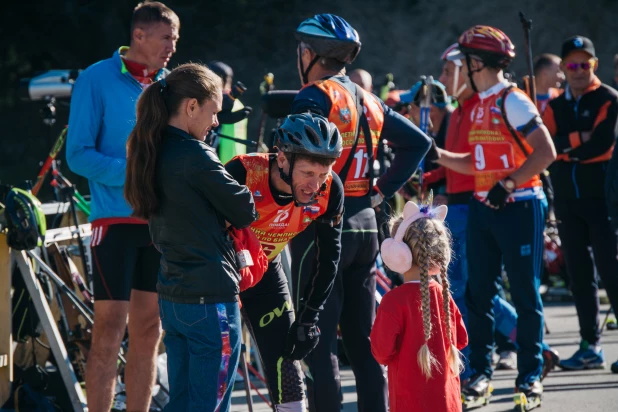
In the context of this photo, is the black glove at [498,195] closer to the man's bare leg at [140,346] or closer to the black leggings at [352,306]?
the black leggings at [352,306]

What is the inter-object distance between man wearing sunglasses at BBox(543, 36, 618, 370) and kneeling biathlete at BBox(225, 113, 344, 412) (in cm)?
365

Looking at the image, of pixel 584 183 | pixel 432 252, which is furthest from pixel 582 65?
pixel 432 252

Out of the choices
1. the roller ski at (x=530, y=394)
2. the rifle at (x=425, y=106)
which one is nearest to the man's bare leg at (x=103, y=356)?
the roller ski at (x=530, y=394)

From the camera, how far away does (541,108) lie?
9711 millimetres

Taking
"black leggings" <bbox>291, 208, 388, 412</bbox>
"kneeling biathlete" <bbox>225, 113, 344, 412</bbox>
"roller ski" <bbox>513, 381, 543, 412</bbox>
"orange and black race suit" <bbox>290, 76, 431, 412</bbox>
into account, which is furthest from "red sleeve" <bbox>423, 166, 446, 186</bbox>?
"kneeling biathlete" <bbox>225, 113, 344, 412</bbox>

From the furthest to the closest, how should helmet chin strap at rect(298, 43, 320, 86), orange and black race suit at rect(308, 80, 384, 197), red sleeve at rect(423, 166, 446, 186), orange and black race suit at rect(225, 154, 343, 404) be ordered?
red sleeve at rect(423, 166, 446, 186) < helmet chin strap at rect(298, 43, 320, 86) < orange and black race suit at rect(308, 80, 384, 197) < orange and black race suit at rect(225, 154, 343, 404)

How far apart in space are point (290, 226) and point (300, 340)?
0.51m

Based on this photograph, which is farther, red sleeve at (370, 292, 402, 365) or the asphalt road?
the asphalt road

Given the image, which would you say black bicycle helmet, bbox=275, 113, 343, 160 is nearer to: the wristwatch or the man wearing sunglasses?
the wristwatch

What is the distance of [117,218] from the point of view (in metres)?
5.10

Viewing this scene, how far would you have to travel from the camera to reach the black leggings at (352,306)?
15.2 ft

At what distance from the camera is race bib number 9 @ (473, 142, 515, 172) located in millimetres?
6129

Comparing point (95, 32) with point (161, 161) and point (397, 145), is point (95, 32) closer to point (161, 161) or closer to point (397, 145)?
point (397, 145)

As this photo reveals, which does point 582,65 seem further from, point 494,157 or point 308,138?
point 308,138
